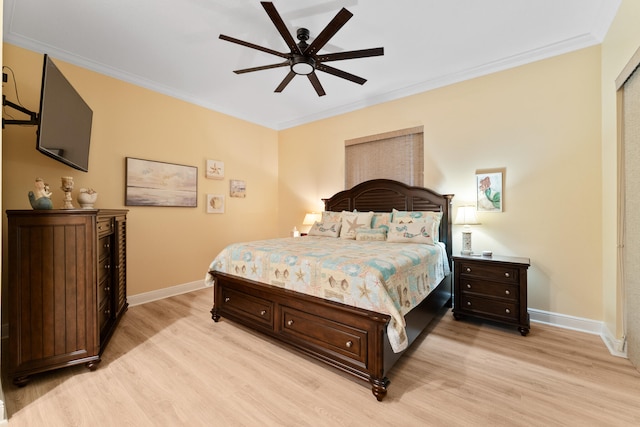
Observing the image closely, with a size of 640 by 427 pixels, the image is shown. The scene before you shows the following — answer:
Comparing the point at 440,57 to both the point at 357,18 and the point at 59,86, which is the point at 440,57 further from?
the point at 59,86

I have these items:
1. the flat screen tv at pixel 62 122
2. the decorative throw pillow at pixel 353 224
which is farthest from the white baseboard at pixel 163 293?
the decorative throw pillow at pixel 353 224

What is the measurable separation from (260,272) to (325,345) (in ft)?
2.99

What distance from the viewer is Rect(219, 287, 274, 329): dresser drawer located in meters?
2.56

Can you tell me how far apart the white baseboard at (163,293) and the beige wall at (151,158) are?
2.8 inches

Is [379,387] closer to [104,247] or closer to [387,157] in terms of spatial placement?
[104,247]

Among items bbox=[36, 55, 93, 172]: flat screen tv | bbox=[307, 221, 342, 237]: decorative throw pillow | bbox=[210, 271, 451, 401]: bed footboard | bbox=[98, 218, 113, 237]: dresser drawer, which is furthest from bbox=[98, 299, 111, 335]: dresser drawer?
bbox=[307, 221, 342, 237]: decorative throw pillow

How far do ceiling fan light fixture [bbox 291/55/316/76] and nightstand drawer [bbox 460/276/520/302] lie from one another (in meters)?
2.78

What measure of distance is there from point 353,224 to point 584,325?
8.76 ft

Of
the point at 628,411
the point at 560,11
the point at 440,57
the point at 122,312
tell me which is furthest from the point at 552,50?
the point at 122,312

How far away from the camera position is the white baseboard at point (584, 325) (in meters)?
2.34

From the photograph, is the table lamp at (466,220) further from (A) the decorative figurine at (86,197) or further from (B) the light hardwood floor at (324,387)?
(A) the decorative figurine at (86,197)

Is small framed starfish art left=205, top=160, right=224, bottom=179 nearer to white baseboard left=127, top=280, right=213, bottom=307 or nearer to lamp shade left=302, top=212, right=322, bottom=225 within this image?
lamp shade left=302, top=212, right=322, bottom=225

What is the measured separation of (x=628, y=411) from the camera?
1685 mm

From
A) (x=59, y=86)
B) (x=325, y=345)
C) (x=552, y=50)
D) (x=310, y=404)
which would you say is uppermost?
(x=552, y=50)
